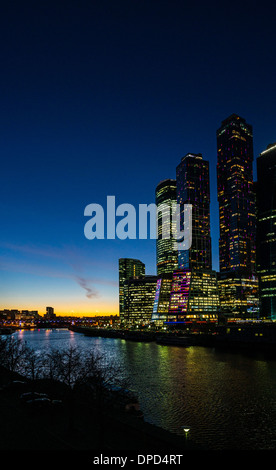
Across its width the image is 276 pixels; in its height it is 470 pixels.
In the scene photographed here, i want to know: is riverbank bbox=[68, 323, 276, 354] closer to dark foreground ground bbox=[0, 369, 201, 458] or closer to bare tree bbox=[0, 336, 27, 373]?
bare tree bbox=[0, 336, 27, 373]

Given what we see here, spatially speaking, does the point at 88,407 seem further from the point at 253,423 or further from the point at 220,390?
the point at 220,390

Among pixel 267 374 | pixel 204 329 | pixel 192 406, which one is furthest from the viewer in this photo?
pixel 204 329

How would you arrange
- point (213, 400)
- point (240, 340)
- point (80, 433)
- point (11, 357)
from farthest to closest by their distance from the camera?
1. point (240, 340)
2. point (11, 357)
3. point (213, 400)
4. point (80, 433)

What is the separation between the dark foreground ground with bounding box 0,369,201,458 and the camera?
80.6ft

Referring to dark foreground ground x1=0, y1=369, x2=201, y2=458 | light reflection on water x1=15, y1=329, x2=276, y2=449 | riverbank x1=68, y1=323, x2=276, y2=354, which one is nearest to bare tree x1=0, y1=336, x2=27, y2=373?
light reflection on water x1=15, y1=329, x2=276, y2=449

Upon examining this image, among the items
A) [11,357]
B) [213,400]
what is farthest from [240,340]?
[11,357]

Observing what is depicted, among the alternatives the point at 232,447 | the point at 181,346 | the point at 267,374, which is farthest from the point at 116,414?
the point at 181,346

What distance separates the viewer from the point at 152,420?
3894 cm

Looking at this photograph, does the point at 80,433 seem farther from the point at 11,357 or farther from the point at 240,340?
the point at 240,340

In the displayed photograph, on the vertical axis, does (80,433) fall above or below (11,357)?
above

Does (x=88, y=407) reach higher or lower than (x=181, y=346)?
higher

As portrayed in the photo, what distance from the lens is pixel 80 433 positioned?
91.7 feet

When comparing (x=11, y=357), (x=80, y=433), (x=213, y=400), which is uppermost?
(x=80, y=433)
